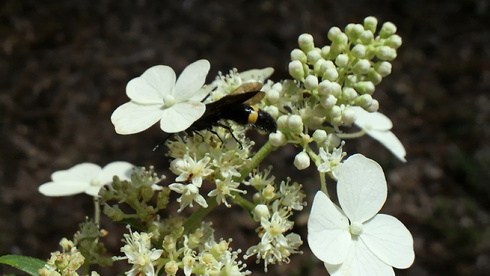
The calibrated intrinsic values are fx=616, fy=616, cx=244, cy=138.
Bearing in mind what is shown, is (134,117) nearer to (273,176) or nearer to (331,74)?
(273,176)

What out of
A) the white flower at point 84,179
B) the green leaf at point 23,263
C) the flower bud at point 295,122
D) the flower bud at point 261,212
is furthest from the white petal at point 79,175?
the flower bud at point 295,122

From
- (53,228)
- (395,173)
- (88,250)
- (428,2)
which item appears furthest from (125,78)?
(88,250)

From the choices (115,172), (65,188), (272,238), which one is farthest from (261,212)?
(65,188)

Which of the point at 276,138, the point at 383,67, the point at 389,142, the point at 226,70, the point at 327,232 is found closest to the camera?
the point at 327,232

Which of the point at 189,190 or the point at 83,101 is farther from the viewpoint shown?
the point at 83,101

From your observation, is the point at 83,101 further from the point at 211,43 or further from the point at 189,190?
the point at 189,190

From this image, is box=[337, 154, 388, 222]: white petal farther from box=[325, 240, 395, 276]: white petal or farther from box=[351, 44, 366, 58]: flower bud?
box=[351, 44, 366, 58]: flower bud

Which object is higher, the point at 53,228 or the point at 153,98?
the point at 53,228
